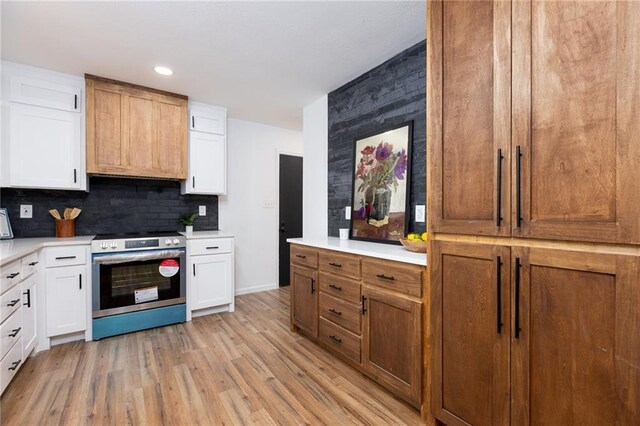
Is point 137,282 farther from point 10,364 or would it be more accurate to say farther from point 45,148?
point 45,148

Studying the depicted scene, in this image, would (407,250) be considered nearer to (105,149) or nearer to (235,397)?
(235,397)

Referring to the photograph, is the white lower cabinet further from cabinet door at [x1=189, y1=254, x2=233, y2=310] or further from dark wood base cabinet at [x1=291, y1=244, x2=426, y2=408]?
dark wood base cabinet at [x1=291, y1=244, x2=426, y2=408]

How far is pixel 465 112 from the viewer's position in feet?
4.62

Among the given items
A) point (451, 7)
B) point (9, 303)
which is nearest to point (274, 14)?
point (451, 7)

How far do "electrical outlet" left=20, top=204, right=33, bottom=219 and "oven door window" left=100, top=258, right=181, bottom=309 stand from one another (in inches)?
38.2

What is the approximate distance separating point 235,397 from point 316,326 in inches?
33.3

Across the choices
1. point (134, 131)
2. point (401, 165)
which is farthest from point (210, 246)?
point (401, 165)

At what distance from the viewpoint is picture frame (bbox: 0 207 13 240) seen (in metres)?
2.69

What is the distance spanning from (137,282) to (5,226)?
4.13 feet

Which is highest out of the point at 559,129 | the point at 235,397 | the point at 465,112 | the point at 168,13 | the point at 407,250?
the point at 168,13

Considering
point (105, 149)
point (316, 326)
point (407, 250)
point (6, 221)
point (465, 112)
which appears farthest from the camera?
point (105, 149)

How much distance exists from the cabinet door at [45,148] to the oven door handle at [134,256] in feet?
2.59

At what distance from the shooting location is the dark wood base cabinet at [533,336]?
999mm

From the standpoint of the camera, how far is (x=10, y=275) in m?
1.97
